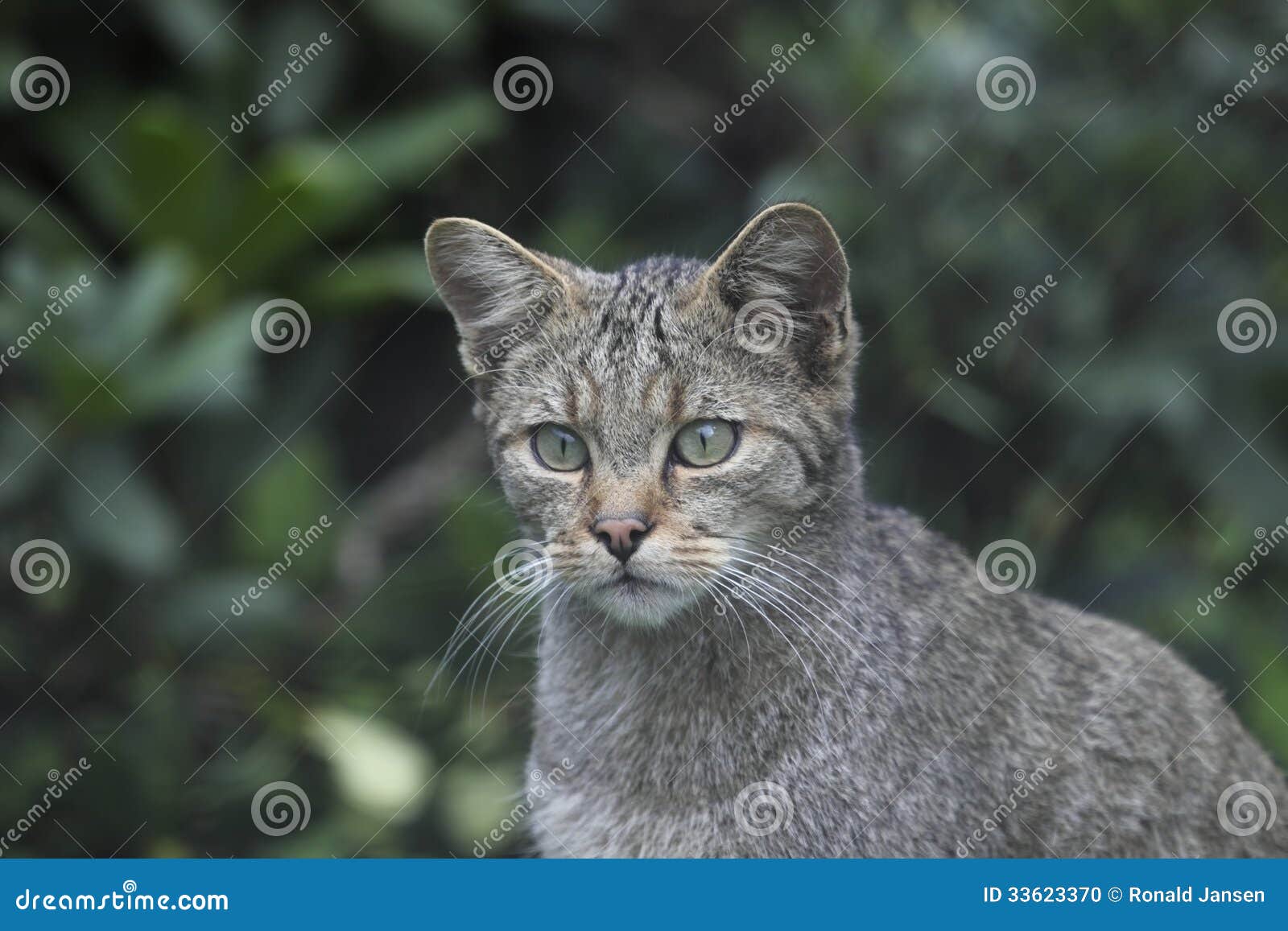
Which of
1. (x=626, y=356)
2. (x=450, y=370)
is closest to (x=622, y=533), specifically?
(x=626, y=356)

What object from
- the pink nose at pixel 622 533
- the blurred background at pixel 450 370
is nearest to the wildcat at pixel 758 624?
the pink nose at pixel 622 533

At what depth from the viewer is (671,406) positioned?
156 inches

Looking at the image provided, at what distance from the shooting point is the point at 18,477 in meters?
6.40

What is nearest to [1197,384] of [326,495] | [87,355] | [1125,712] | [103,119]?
[1125,712]

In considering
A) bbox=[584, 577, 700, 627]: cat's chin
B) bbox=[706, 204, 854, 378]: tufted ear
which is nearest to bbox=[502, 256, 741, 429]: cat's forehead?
bbox=[706, 204, 854, 378]: tufted ear

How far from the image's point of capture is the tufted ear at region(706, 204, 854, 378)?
3879mm

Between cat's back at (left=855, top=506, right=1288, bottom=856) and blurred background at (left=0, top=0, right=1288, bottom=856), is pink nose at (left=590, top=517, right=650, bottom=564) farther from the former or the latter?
blurred background at (left=0, top=0, right=1288, bottom=856)

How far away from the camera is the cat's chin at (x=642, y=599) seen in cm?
386

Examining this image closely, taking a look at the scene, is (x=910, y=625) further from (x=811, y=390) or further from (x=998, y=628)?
(x=811, y=390)

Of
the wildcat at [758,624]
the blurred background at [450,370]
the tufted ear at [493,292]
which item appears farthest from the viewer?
the blurred background at [450,370]

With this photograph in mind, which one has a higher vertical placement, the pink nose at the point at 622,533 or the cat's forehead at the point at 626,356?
the cat's forehead at the point at 626,356

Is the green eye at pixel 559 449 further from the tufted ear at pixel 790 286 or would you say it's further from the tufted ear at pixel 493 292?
the tufted ear at pixel 790 286

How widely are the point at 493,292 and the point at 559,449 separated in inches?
21.6

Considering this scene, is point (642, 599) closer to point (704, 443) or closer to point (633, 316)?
point (704, 443)
